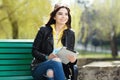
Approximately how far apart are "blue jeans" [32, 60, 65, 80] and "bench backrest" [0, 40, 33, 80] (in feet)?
1.69

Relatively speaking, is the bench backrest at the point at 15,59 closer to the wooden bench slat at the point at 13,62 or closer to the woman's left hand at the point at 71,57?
the wooden bench slat at the point at 13,62

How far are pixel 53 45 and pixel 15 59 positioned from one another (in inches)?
24.4

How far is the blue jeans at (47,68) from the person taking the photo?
3.87 m

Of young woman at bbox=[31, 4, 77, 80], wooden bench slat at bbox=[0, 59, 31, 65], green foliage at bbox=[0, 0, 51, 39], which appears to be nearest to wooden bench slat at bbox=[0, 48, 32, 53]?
wooden bench slat at bbox=[0, 59, 31, 65]

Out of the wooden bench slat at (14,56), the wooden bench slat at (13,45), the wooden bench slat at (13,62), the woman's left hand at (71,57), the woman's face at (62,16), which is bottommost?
the wooden bench slat at (13,62)

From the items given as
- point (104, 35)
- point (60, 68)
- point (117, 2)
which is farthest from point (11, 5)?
point (104, 35)

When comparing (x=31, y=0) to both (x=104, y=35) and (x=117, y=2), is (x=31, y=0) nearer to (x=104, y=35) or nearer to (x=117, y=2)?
(x=117, y=2)

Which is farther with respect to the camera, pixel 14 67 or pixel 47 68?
pixel 14 67

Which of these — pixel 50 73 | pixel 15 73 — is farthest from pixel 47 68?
pixel 15 73

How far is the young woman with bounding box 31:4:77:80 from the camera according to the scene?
392 cm

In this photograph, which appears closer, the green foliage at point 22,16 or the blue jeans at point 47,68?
the blue jeans at point 47,68

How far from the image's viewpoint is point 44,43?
4.20 metres

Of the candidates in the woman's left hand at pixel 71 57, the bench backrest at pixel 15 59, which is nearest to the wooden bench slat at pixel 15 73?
the bench backrest at pixel 15 59

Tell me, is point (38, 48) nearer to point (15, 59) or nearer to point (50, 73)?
point (50, 73)
